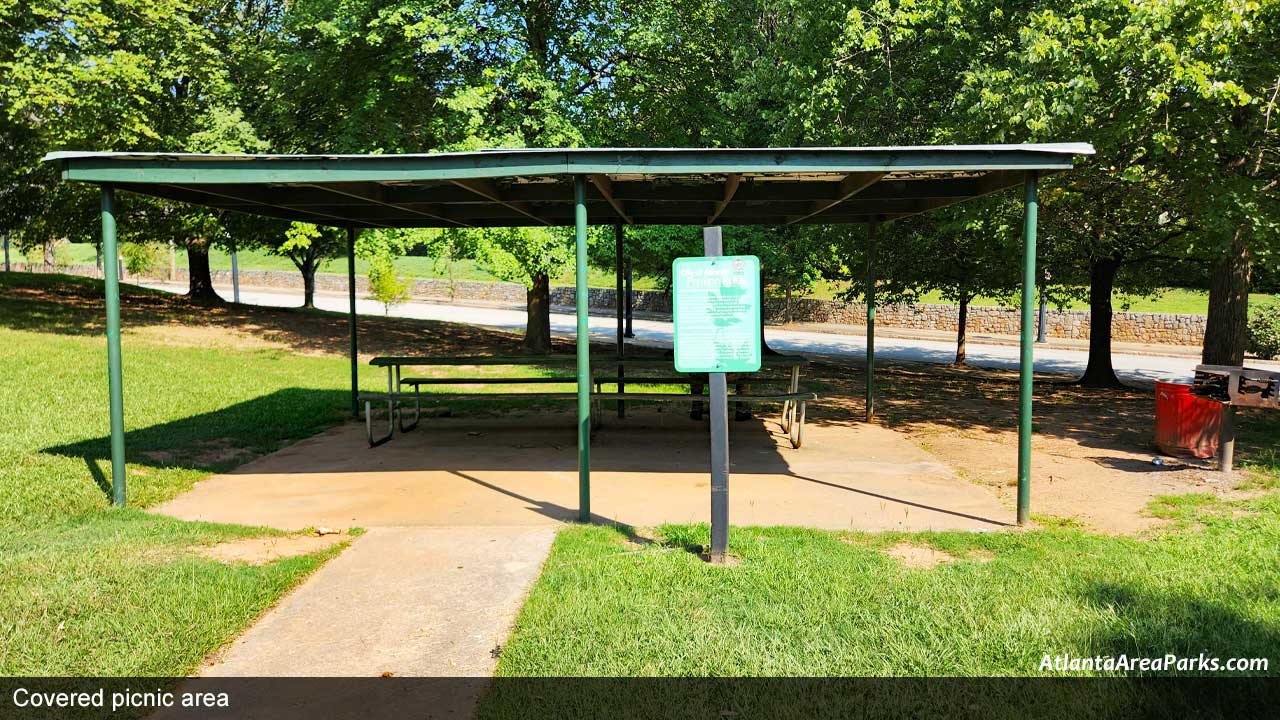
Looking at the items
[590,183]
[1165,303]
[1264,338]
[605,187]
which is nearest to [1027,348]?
[605,187]

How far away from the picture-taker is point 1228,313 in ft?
38.1

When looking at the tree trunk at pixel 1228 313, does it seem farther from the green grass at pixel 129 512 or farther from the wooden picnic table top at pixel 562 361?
the green grass at pixel 129 512

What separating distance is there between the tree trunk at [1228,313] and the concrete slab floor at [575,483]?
483 cm

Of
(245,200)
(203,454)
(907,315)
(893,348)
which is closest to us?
(245,200)

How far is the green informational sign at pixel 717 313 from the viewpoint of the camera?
5.33 m

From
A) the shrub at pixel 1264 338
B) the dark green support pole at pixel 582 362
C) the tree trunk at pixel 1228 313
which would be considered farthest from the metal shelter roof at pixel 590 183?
the shrub at pixel 1264 338

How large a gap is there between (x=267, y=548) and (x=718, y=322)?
3.27 meters

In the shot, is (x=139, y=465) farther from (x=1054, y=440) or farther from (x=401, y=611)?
(x=1054, y=440)

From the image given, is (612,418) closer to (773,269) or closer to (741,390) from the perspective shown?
(741,390)

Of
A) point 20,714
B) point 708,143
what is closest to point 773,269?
point 708,143

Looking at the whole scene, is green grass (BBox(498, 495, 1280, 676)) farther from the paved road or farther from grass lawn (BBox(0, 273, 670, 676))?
the paved road

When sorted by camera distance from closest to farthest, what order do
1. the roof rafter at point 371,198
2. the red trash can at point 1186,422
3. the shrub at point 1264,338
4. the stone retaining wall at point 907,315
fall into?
the roof rafter at point 371,198 → the red trash can at point 1186,422 → the shrub at point 1264,338 → the stone retaining wall at point 907,315

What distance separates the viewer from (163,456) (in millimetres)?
8648

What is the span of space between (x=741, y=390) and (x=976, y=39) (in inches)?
216
